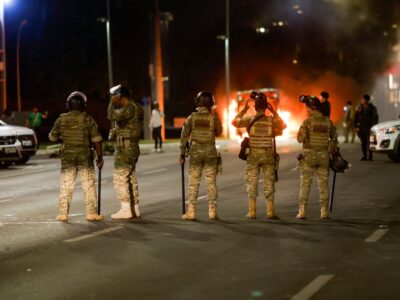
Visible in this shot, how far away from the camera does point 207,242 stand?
9680 millimetres

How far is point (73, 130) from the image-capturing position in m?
11.6

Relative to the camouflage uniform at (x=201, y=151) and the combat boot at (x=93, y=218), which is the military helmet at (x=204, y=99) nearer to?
the camouflage uniform at (x=201, y=151)

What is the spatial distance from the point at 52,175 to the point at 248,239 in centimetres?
1209

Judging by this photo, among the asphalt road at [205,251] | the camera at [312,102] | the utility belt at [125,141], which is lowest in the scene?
the asphalt road at [205,251]

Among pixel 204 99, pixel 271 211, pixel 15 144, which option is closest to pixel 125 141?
pixel 204 99

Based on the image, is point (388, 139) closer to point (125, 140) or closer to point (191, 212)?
A: point (191, 212)

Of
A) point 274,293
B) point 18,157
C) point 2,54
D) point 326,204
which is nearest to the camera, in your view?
point 274,293

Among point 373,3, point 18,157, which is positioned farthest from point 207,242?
point 373,3

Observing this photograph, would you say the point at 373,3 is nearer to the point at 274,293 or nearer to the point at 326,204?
the point at 326,204

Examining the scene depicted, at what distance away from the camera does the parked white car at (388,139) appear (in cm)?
2136

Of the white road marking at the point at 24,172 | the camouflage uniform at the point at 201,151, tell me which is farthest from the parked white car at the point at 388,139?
the camouflage uniform at the point at 201,151

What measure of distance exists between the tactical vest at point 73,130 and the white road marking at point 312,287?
196 inches

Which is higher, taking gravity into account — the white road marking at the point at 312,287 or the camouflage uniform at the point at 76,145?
the camouflage uniform at the point at 76,145

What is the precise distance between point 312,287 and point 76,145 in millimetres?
5286
